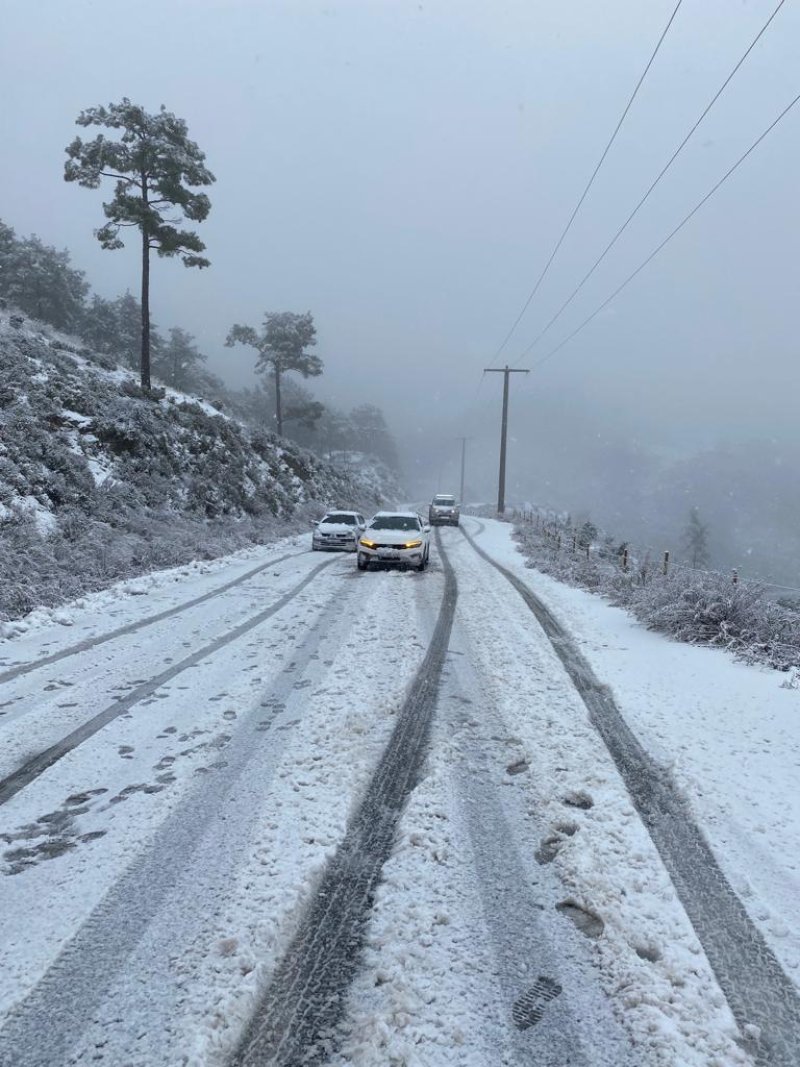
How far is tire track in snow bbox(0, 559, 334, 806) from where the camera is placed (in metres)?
4.00

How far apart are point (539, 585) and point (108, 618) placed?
347 inches

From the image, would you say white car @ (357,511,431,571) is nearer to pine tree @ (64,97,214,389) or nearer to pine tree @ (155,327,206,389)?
pine tree @ (64,97,214,389)

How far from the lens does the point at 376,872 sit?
3.04 m

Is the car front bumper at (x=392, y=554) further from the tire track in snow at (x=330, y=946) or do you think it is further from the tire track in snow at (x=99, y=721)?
the tire track in snow at (x=330, y=946)

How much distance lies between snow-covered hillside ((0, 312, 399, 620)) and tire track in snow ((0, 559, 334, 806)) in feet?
10.9

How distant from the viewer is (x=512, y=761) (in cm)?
437

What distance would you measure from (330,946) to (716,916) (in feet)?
6.09

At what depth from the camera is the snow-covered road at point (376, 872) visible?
218 cm

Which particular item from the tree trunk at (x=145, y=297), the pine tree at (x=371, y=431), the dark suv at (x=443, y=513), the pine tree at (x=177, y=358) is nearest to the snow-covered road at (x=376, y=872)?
the tree trunk at (x=145, y=297)

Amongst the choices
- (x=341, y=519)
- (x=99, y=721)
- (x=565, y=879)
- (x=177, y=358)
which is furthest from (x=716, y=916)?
(x=177, y=358)

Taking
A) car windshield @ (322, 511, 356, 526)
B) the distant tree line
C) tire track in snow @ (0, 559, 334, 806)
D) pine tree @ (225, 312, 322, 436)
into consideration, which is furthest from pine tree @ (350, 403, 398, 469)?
tire track in snow @ (0, 559, 334, 806)

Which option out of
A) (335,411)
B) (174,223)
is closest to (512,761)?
(174,223)

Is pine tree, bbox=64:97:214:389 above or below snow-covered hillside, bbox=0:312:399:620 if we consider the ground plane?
above

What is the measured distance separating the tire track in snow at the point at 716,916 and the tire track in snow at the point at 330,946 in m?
1.53
